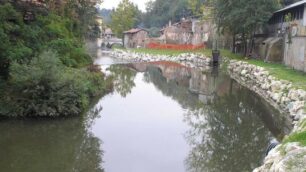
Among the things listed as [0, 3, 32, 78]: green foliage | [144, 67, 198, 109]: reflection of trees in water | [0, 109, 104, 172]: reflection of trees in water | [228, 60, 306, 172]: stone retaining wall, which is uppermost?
[0, 3, 32, 78]: green foliage

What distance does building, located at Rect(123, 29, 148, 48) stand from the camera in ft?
308

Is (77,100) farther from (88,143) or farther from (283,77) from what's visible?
(283,77)

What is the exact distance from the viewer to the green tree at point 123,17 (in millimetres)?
96562

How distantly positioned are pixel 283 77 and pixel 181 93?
7.14 metres

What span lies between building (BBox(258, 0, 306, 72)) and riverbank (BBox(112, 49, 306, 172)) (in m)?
2.11

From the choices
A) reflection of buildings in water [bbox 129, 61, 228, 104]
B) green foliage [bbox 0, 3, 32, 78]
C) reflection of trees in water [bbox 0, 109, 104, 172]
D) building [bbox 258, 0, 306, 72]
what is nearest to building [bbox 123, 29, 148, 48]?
reflection of buildings in water [bbox 129, 61, 228, 104]

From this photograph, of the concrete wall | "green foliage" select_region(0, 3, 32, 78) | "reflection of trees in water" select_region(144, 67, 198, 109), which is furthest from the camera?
the concrete wall

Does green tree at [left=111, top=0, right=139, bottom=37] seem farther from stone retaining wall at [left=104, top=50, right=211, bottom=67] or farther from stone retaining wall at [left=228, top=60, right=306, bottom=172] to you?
stone retaining wall at [left=228, top=60, right=306, bottom=172]

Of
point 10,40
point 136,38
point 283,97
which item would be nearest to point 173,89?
point 283,97

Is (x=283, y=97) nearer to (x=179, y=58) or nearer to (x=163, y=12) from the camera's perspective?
(x=179, y=58)

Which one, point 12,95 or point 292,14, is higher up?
point 292,14

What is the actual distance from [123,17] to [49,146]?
282ft

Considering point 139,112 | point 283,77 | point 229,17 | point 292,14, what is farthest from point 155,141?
point 229,17

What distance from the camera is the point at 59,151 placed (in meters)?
14.4
